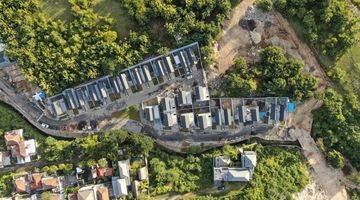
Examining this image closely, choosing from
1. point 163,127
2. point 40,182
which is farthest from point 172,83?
point 40,182

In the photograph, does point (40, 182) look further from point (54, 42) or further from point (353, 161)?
point (353, 161)

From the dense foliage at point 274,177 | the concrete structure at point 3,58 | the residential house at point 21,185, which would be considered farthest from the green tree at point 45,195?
the dense foliage at point 274,177

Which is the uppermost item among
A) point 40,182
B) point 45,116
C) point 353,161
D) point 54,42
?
point 54,42

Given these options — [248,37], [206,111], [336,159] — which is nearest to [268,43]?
[248,37]

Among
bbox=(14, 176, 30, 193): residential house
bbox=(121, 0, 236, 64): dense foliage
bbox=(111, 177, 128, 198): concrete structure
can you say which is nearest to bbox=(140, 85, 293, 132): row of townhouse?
bbox=(121, 0, 236, 64): dense foliage

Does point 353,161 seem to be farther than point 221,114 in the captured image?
Yes

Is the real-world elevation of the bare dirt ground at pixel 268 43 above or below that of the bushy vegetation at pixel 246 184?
above

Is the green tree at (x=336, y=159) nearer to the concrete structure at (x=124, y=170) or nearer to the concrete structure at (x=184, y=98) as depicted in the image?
the concrete structure at (x=184, y=98)
